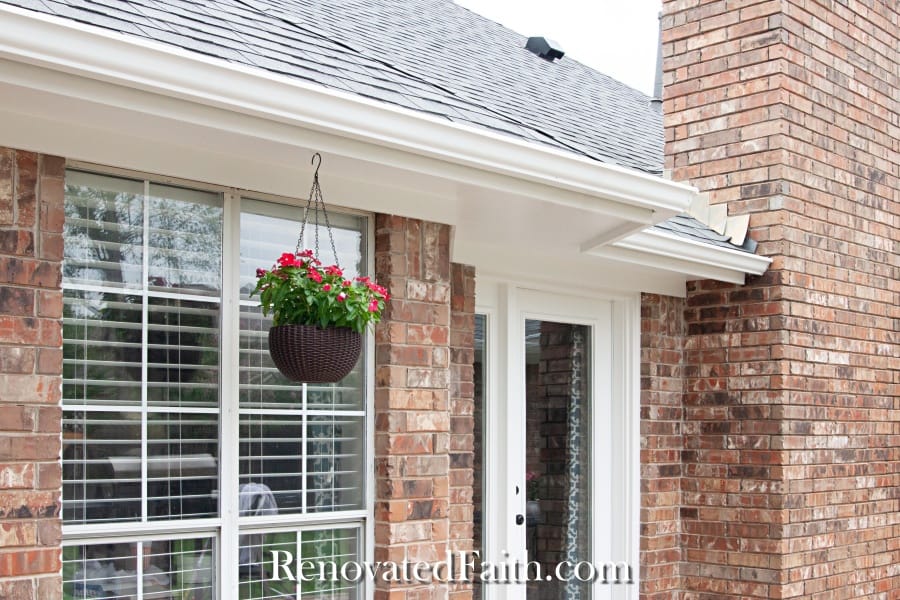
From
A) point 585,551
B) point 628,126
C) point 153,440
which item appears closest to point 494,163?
point 153,440

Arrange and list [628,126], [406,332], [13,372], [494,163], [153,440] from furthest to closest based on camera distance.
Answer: [628,126], [406,332], [494,163], [153,440], [13,372]

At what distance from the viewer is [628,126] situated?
27.9ft

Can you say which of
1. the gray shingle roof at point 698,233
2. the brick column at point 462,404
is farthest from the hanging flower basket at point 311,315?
the gray shingle roof at point 698,233

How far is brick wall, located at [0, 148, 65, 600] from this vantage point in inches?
130

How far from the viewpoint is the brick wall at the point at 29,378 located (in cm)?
331

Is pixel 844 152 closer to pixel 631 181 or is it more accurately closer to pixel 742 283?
pixel 742 283

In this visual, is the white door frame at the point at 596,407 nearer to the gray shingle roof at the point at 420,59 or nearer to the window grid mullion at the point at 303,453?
the gray shingle roof at the point at 420,59

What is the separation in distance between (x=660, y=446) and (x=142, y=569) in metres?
3.80

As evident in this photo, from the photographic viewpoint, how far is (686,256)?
605 centimetres

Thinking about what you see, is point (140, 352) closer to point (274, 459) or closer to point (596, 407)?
point (274, 459)

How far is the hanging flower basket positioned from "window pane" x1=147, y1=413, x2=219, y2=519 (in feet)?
1.31

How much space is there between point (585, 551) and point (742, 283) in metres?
1.90

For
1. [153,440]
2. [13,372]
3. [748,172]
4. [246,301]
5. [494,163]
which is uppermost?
[748,172]

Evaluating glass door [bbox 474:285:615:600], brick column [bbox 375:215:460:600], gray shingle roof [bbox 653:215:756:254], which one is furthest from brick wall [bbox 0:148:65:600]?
gray shingle roof [bbox 653:215:756:254]
